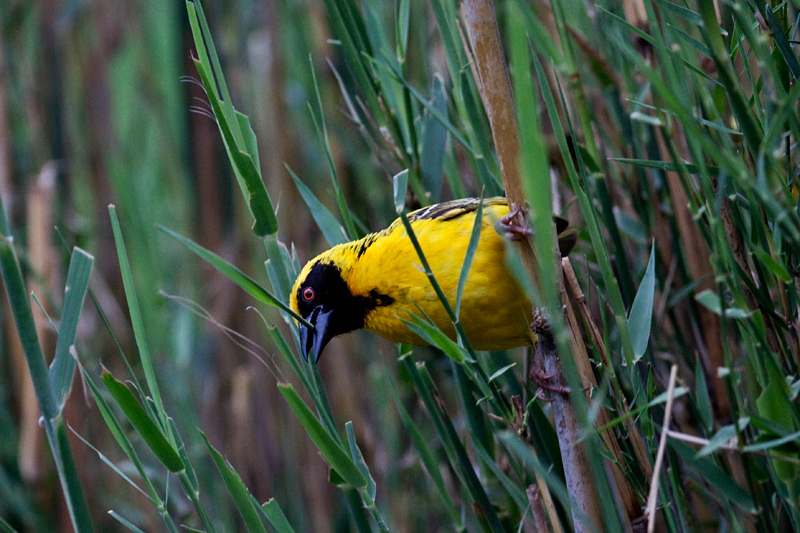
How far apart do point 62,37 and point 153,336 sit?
43.0 inches

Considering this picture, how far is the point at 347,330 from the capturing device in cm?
149

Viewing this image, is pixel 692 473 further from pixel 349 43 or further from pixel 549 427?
pixel 349 43

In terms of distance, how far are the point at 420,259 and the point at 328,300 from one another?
76 centimetres

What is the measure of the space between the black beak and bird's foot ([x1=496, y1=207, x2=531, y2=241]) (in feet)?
1.69

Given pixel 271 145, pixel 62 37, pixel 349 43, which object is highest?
pixel 62 37

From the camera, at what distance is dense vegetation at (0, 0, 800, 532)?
29.8 inches

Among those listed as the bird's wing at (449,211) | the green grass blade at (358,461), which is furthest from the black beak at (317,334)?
the green grass blade at (358,461)

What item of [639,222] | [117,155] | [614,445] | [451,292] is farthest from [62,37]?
[614,445]

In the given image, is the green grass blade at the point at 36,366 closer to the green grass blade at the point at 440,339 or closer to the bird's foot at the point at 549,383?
the green grass blade at the point at 440,339

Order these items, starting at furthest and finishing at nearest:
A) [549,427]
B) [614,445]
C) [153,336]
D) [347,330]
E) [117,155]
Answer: [117,155] < [153,336] < [347,330] < [549,427] < [614,445]

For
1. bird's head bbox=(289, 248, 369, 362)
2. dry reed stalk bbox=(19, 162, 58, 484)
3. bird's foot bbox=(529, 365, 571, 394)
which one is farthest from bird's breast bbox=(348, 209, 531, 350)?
dry reed stalk bbox=(19, 162, 58, 484)

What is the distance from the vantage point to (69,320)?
801mm

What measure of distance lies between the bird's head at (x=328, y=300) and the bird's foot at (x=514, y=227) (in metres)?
0.49

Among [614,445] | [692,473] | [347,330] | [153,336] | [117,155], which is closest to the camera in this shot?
[614,445]
